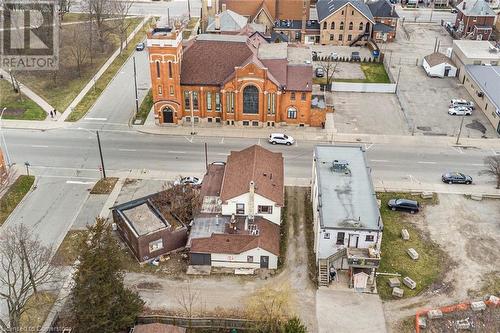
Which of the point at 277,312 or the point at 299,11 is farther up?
the point at 299,11

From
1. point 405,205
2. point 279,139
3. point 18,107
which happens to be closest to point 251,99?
point 279,139

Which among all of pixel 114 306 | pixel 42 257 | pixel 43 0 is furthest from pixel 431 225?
pixel 43 0

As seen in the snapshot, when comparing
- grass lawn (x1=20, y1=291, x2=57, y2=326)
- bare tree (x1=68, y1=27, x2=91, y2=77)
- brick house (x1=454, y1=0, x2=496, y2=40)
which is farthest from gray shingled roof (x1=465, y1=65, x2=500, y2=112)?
bare tree (x1=68, y1=27, x2=91, y2=77)

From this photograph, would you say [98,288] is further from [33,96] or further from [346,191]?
[33,96]

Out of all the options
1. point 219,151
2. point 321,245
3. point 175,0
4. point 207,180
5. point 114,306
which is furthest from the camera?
point 175,0

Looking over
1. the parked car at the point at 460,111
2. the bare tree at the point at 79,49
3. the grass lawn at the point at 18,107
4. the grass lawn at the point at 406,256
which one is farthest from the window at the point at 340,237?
the bare tree at the point at 79,49

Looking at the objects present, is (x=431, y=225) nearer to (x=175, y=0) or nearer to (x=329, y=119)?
(x=329, y=119)

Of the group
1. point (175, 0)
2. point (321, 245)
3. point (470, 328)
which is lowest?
point (470, 328)

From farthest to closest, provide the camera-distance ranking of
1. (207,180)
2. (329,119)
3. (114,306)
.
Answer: (329,119) < (207,180) < (114,306)
